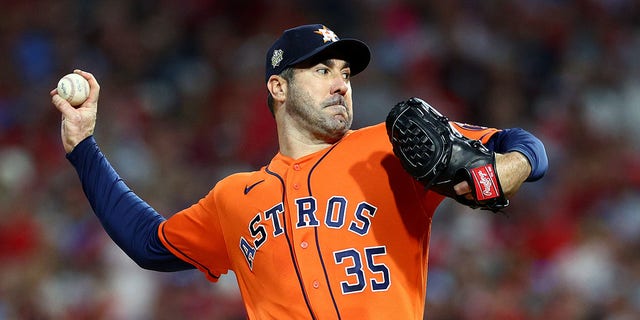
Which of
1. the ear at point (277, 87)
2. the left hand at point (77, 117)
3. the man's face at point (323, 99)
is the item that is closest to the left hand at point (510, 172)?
the man's face at point (323, 99)

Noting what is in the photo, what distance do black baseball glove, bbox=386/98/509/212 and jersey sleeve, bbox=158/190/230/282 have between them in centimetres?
93

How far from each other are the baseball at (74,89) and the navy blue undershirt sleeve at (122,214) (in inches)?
6.3

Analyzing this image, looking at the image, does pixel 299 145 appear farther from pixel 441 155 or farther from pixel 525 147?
pixel 525 147

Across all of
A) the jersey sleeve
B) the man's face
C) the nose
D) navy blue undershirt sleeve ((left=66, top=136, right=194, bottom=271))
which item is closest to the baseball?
navy blue undershirt sleeve ((left=66, top=136, right=194, bottom=271))

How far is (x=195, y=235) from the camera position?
3.70 meters

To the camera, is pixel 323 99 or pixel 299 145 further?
pixel 299 145

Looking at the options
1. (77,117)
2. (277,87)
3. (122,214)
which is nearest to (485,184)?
(277,87)

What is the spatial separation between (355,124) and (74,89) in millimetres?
3553

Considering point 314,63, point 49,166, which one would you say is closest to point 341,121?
point 314,63

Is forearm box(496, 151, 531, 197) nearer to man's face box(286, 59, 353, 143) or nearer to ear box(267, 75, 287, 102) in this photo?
man's face box(286, 59, 353, 143)

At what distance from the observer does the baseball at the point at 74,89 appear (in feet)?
12.3

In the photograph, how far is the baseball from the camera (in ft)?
12.3

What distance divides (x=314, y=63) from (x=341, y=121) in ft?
0.78

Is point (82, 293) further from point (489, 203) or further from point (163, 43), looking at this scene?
point (489, 203)
